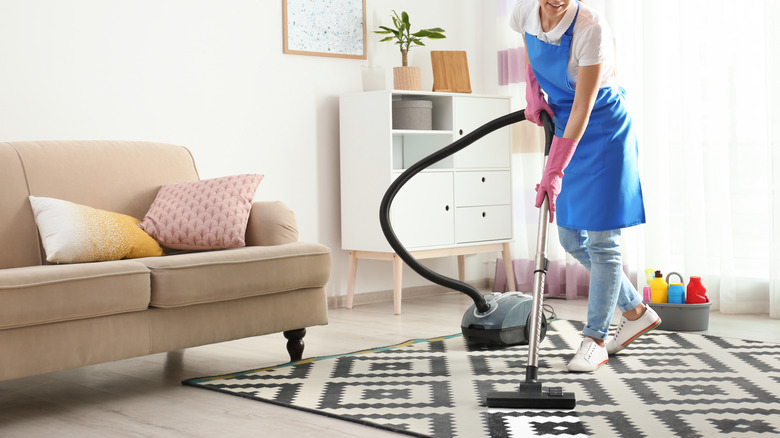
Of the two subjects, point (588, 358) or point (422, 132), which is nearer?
point (588, 358)

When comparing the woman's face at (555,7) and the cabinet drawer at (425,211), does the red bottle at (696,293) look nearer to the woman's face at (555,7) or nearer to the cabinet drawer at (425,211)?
the cabinet drawer at (425,211)

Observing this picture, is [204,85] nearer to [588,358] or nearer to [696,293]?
[588,358]

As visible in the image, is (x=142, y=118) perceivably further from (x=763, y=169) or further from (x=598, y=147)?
(x=763, y=169)

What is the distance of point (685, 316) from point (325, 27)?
2.23 meters

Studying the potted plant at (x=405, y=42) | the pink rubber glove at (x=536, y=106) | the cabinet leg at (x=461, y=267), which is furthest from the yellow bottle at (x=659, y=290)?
the potted plant at (x=405, y=42)

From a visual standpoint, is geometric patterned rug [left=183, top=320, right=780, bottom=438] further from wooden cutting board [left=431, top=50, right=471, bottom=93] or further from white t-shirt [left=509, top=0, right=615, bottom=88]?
wooden cutting board [left=431, top=50, right=471, bottom=93]

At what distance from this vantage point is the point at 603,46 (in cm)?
251

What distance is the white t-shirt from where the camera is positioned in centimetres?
251

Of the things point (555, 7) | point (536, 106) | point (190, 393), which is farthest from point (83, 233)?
point (555, 7)

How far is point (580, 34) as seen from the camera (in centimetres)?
254

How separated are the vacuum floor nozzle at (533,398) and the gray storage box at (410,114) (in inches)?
89.6

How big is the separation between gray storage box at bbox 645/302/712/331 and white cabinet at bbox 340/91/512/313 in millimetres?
1267

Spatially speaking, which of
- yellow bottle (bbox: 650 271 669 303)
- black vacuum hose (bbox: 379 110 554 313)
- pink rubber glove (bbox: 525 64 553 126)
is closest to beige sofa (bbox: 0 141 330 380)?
black vacuum hose (bbox: 379 110 554 313)

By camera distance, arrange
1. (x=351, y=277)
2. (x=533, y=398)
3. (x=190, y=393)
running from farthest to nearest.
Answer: (x=351, y=277)
(x=190, y=393)
(x=533, y=398)
